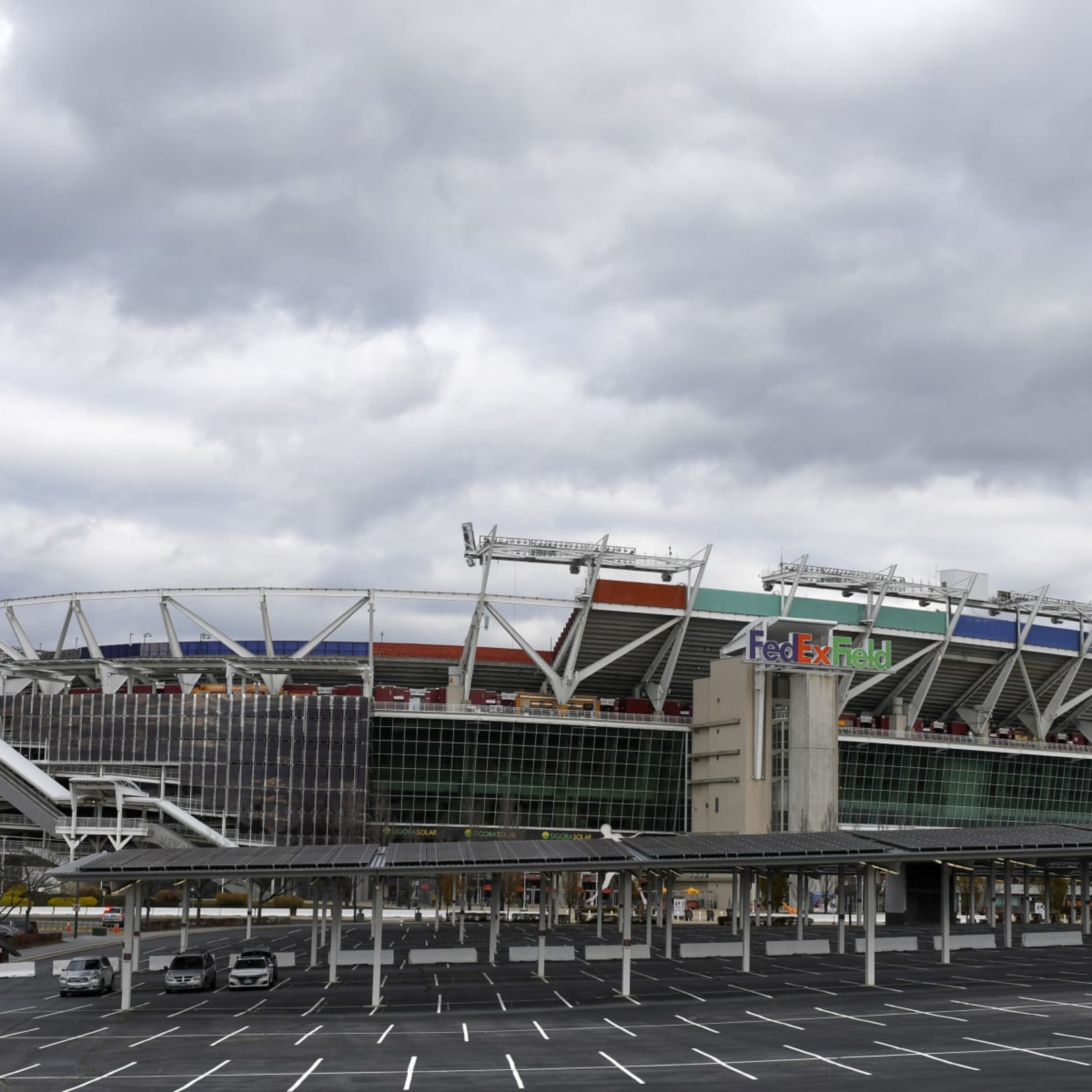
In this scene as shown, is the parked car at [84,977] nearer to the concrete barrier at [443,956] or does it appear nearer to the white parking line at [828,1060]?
the concrete barrier at [443,956]

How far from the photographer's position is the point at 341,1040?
123 feet

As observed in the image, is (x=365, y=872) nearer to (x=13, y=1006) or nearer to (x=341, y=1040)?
(x=341, y=1040)

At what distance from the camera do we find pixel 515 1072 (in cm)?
3123

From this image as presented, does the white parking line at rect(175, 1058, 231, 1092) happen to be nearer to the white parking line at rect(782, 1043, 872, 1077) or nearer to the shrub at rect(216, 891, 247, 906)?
the white parking line at rect(782, 1043, 872, 1077)

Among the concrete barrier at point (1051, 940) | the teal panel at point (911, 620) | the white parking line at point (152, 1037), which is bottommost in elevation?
the concrete barrier at point (1051, 940)

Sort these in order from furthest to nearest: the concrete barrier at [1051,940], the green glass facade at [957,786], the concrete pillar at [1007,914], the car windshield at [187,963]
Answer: the green glass facade at [957,786] < the concrete barrier at [1051,940] < the concrete pillar at [1007,914] < the car windshield at [187,963]

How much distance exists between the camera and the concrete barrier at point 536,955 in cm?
6625

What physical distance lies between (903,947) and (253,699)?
263ft

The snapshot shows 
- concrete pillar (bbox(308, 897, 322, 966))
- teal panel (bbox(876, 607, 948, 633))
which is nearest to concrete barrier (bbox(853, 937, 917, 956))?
concrete pillar (bbox(308, 897, 322, 966))

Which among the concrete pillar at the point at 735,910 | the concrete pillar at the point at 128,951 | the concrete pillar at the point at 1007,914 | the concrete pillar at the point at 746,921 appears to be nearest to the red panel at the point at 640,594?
the concrete pillar at the point at 735,910

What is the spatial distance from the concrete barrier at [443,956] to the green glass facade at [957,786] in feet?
244

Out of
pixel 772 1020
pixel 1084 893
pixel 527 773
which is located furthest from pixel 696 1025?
pixel 527 773

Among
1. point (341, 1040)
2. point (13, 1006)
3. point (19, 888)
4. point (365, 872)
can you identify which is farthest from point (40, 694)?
point (341, 1040)

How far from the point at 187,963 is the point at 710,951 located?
95.5 ft
